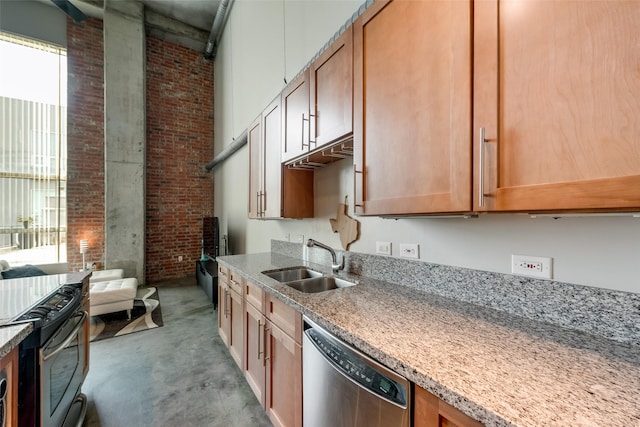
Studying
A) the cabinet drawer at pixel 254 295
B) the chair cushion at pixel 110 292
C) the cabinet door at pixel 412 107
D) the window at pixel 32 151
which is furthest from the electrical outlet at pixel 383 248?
the window at pixel 32 151

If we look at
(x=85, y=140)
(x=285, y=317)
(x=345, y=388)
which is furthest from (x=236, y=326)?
(x=85, y=140)

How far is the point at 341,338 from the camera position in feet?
3.42

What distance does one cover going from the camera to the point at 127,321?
3428mm

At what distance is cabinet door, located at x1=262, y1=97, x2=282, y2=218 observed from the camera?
233cm

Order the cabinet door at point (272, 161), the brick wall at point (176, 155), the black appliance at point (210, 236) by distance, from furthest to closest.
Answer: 1. the brick wall at point (176, 155)
2. the black appliance at point (210, 236)
3. the cabinet door at point (272, 161)

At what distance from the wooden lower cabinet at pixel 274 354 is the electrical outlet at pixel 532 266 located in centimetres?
100

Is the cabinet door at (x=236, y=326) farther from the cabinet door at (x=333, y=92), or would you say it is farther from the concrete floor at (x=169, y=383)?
the cabinet door at (x=333, y=92)

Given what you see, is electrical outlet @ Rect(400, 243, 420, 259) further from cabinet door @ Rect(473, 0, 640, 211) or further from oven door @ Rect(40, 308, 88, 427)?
oven door @ Rect(40, 308, 88, 427)

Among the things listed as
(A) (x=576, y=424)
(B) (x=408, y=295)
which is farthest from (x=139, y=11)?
(A) (x=576, y=424)

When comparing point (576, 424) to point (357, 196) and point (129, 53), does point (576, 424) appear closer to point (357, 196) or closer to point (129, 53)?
point (357, 196)

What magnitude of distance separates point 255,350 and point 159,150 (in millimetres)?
5353

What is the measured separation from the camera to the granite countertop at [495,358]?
58 centimetres

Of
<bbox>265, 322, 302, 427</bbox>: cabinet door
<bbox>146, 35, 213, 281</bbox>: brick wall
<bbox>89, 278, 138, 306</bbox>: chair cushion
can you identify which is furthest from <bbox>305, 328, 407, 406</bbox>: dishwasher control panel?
<bbox>146, 35, 213, 281</bbox>: brick wall

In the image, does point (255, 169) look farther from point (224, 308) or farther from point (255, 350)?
point (255, 350)
